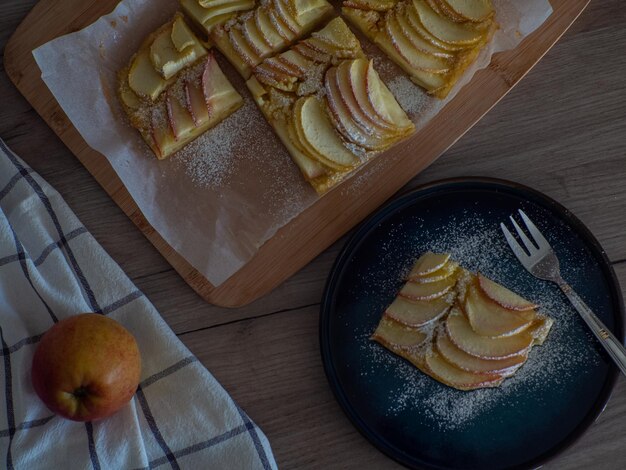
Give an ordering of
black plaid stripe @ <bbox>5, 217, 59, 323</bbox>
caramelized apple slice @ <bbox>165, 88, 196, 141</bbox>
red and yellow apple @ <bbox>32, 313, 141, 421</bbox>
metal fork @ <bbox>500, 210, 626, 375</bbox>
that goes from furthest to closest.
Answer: caramelized apple slice @ <bbox>165, 88, 196, 141</bbox> → black plaid stripe @ <bbox>5, 217, 59, 323</bbox> → metal fork @ <bbox>500, 210, 626, 375</bbox> → red and yellow apple @ <bbox>32, 313, 141, 421</bbox>

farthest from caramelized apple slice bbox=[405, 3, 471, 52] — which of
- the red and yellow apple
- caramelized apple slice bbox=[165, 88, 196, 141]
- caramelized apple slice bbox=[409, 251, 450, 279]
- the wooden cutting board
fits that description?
the red and yellow apple

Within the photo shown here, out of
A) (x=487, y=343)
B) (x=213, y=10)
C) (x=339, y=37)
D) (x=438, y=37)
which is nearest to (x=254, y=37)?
(x=213, y=10)

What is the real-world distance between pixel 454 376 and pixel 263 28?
128 centimetres

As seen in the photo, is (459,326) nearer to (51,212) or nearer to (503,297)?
(503,297)

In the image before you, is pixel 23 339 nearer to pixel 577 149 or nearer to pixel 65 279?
pixel 65 279

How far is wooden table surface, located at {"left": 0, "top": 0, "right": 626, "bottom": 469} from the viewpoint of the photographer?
245 cm

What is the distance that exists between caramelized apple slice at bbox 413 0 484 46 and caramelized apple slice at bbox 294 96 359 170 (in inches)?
17.3

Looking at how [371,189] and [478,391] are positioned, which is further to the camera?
[371,189]

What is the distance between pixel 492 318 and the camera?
2336 millimetres

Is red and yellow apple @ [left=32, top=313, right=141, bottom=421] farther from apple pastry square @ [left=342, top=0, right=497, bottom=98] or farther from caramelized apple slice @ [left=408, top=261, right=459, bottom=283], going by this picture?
apple pastry square @ [left=342, top=0, right=497, bottom=98]

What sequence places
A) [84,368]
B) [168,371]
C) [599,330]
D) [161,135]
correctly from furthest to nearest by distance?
[161,135], [168,371], [599,330], [84,368]

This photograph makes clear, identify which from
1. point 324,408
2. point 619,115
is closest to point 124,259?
point 324,408

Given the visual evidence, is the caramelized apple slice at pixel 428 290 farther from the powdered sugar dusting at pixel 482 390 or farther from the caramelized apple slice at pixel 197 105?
the caramelized apple slice at pixel 197 105

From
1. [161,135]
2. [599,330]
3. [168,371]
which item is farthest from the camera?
[161,135]
